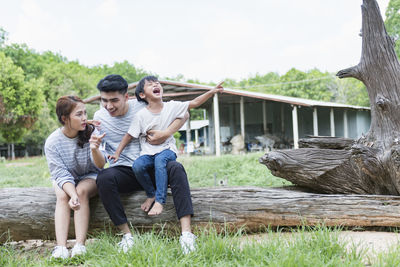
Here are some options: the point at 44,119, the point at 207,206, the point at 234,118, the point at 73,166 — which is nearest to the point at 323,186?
the point at 207,206

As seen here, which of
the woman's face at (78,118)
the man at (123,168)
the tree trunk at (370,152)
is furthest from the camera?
the tree trunk at (370,152)

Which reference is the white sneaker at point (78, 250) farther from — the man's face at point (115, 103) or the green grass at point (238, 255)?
the man's face at point (115, 103)

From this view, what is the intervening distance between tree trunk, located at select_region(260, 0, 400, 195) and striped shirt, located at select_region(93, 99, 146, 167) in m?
1.54

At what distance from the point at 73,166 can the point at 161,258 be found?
1451 mm

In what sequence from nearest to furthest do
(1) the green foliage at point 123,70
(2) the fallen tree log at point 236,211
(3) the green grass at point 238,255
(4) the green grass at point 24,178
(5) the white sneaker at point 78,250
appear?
1. (3) the green grass at point 238,255
2. (5) the white sneaker at point 78,250
3. (2) the fallen tree log at point 236,211
4. (4) the green grass at point 24,178
5. (1) the green foliage at point 123,70

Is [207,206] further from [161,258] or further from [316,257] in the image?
[316,257]

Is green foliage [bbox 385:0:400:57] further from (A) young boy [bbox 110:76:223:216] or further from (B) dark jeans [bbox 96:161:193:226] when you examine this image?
(B) dark jeans [bbox 96:161:193:226]

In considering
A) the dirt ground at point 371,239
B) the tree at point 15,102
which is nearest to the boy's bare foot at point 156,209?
the dirt ground at point 371,239

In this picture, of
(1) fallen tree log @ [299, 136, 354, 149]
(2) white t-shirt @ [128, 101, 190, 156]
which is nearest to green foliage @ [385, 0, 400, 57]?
(1) fallen tree log @ [299, 136, 354, 149]

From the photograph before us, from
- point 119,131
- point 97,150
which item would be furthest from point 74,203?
point 119,131

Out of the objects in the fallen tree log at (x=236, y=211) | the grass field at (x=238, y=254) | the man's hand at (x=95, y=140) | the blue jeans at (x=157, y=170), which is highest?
the man's hand at (x=95, y=140)

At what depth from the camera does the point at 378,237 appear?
322cm

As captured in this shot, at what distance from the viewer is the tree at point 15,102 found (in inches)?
979

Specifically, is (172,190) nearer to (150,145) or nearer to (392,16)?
(150,145)
